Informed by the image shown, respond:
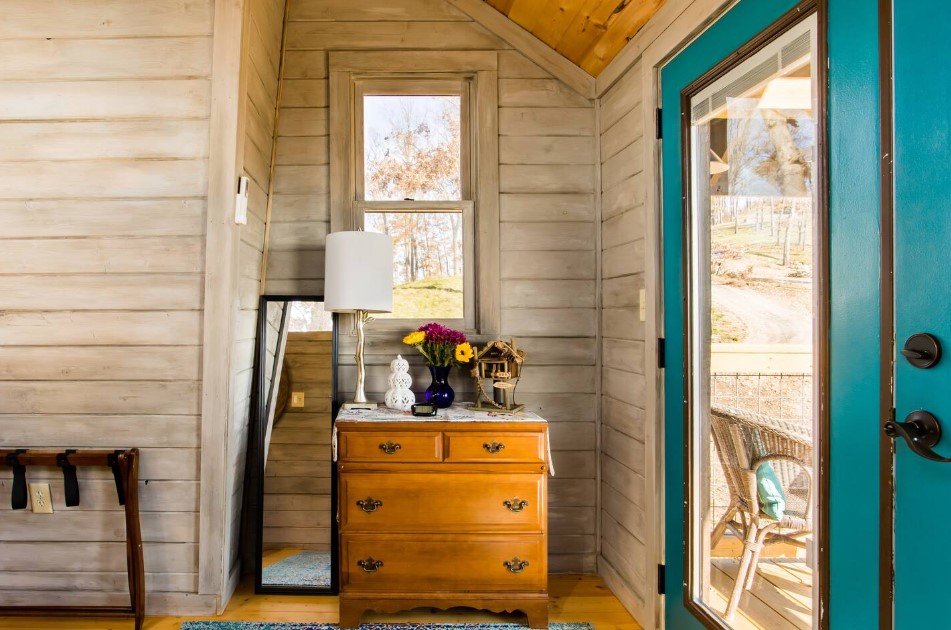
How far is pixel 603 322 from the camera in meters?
2.60

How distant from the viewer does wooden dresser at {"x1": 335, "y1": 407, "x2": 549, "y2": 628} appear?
2.12 meters

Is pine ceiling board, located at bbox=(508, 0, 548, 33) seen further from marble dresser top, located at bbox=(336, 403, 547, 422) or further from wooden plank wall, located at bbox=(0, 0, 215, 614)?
marble dresser top, located at bbox=(336, 403, 547, 422)

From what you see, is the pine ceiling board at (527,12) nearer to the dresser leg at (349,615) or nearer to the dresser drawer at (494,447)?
the dresser drawer at (494,447)

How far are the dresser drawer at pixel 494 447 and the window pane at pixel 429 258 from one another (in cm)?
70

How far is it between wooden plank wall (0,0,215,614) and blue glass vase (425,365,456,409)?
0.93 meters

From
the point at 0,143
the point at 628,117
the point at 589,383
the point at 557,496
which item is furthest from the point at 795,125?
the point at 0,143

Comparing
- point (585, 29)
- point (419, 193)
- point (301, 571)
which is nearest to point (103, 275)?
point (419, 193)

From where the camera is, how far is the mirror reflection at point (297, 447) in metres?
2.42

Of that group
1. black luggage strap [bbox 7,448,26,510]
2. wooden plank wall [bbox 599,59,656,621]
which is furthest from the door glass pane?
black luggage strap [bbox 7,448,26,510]

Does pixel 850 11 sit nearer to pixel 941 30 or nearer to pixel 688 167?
pixel 941 30

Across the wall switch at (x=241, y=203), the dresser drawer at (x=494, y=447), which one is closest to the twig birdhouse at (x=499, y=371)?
the dresser drawer at (x=494, y=447)

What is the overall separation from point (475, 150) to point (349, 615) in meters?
2.04

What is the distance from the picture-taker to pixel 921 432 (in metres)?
1.07

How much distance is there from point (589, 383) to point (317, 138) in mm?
1713
